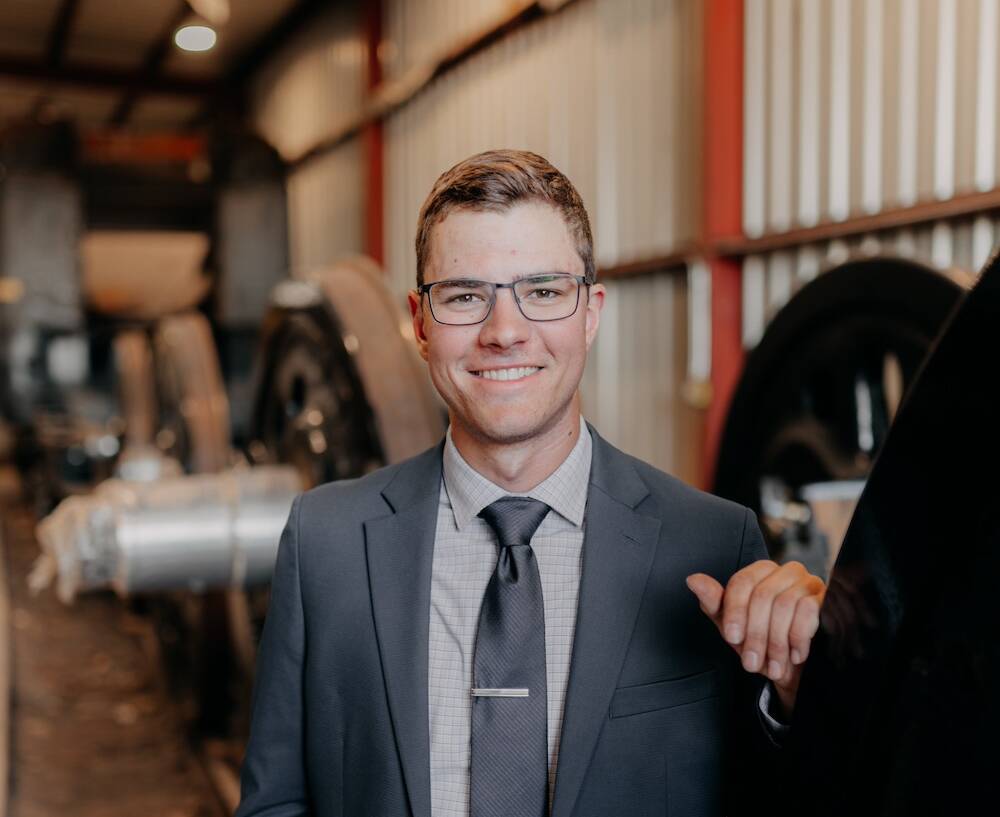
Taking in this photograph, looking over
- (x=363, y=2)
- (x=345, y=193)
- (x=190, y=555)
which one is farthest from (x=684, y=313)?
(x=345, y=193)

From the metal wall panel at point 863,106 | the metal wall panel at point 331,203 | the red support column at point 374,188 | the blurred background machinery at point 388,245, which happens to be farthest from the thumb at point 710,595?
the metal wall panel at point 331,203

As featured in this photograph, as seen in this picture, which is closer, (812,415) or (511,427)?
(511,427)

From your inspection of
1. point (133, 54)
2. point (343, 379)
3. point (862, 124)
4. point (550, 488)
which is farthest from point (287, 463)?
point (862, 124)

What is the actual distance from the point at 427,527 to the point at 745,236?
2749 mm

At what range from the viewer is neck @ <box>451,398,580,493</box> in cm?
94

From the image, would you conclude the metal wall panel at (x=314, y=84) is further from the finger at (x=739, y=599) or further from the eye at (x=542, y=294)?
the finger at (x=739, y=599)

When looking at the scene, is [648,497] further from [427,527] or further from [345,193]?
[345,193]

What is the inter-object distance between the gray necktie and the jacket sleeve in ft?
0.66

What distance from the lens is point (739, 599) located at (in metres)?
0.75

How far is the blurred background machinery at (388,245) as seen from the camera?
1670mm

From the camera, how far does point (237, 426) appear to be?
4.00 metres

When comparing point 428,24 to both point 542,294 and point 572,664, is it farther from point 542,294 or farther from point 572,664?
point 572,664

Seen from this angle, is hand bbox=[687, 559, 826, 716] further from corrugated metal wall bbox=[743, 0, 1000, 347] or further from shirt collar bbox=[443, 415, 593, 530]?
corrugated metal wall bbox=[743, 0, 1000, 347]

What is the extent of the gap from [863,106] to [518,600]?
8.21 ft
